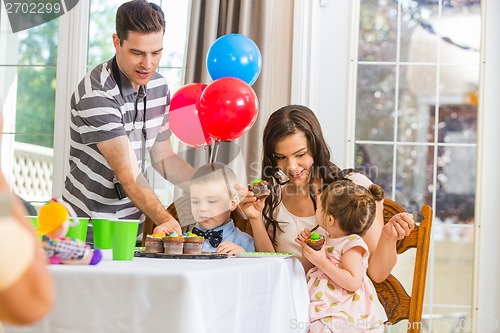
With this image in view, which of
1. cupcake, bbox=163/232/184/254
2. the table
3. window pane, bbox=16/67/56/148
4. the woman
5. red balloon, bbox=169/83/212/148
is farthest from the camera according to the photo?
window pane, bbox=16/67/56/148

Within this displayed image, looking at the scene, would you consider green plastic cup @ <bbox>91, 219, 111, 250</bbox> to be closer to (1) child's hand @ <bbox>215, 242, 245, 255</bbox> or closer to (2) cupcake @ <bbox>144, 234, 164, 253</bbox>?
(2) cupcake @ <bbox>144, 234, 164, 253</bbox>

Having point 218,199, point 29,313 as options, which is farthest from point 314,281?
point 29,313

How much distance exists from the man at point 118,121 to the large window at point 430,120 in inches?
52.3

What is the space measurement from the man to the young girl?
1.98 feet

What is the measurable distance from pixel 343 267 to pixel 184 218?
0.67 metres

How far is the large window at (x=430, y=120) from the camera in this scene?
11.4ft

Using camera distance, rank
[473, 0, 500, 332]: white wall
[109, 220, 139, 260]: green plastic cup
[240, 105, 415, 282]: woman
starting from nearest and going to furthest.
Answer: [109, 220, 139, 260]: green plastic cup < [240, 105, 415, 282]: woman < [473, 0, 500, 332]: white wall

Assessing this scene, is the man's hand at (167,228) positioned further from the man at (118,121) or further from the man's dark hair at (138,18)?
the man's dark hair at (138,18)

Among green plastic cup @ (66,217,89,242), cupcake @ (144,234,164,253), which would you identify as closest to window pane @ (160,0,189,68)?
cupcake @ (144,234,164,253)

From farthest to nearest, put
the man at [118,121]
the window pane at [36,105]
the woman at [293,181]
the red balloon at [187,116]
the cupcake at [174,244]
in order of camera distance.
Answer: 1. the window pane at [36,105]
2. the red balloon at [187,116]
3. the man at [118,121]
4. the woman at [293,181]
5. the cupcake at [174,244]

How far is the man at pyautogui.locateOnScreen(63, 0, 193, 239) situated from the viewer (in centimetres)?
237

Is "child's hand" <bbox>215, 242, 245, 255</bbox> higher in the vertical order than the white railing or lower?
lower

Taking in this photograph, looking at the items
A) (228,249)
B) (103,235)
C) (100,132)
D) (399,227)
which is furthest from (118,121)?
(399,227)

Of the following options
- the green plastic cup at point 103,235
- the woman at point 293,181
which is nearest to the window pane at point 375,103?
the woman at point 293,181
